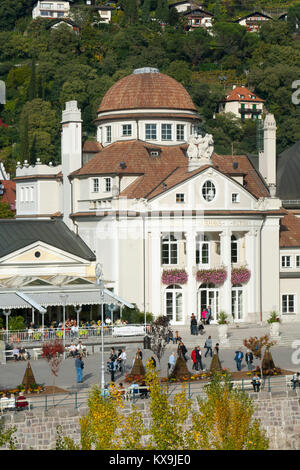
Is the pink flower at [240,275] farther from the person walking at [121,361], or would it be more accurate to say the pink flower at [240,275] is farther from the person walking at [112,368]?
the person walking at [112,368]

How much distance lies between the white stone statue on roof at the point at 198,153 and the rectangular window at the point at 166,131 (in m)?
6.37

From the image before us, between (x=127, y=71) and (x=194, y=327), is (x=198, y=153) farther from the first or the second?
(x=127, y=71)

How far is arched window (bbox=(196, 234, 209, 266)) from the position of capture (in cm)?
7106

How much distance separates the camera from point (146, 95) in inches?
3024

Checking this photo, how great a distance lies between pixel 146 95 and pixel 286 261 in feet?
46.2

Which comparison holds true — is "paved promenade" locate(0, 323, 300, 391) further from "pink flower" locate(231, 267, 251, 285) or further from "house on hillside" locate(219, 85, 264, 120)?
"house on hillside" locate(219, 85, 264, 120)

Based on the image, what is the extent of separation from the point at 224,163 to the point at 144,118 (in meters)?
5.98

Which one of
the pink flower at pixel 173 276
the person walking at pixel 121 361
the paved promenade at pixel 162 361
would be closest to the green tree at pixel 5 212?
the pink flower at pixel 173 276

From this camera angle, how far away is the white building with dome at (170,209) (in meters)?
69.8

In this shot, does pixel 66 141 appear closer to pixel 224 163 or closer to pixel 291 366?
pixel 224 163

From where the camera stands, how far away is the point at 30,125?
146 meters

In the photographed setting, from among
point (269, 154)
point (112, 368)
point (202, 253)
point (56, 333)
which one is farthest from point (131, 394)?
point (269, 154)
